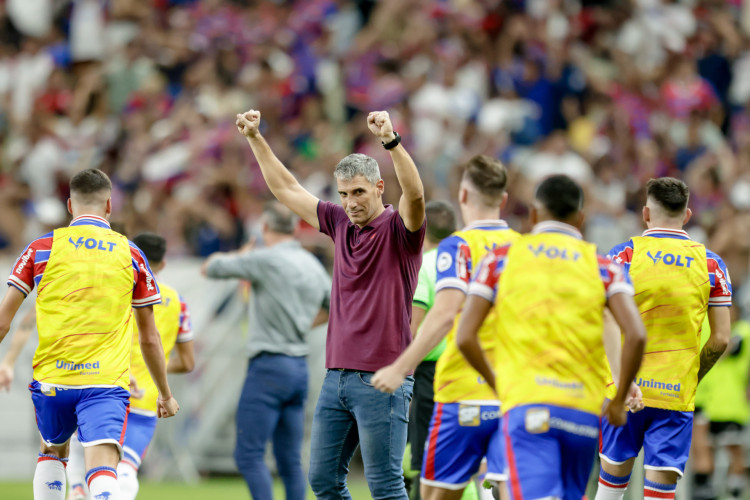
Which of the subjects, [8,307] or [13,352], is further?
[13,352]

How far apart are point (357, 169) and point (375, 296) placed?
83cm

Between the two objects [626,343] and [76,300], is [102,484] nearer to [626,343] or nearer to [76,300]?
[76,300]

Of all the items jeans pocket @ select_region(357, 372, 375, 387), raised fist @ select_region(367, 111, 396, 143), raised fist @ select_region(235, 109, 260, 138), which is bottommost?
jeans pocket @ select_region(357, 372, 375, 387)

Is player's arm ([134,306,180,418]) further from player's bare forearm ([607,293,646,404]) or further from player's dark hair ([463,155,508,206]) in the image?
player's bare forearm ([607,293,646,404])

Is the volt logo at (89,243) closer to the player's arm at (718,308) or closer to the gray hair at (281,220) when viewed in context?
the gray hair at (281,220)

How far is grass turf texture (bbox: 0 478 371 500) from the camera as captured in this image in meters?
12.1

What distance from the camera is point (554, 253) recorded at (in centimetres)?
566

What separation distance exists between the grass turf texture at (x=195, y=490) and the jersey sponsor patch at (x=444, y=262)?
5.94m

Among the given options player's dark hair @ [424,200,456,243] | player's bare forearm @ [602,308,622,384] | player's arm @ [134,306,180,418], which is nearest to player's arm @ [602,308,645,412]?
player's bare forearm @ [602,308,622,384]

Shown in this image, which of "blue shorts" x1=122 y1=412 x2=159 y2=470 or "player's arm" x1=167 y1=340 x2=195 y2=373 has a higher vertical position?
"player's arm" x1=167 y1=340 x2=195 y2=373

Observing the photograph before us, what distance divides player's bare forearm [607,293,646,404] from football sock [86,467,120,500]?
11.0 feet

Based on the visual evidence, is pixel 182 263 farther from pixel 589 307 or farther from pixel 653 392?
pixel 589 307

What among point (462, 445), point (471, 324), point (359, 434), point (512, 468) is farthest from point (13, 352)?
point (512, 468)

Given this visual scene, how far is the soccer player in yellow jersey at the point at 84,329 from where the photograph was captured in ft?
23.2
